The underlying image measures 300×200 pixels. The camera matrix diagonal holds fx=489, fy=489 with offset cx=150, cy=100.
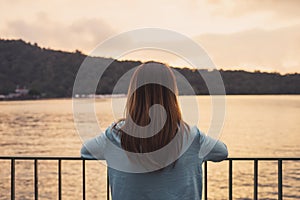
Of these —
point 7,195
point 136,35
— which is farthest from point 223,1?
point 136,35

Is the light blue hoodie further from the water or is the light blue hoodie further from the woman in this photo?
the water

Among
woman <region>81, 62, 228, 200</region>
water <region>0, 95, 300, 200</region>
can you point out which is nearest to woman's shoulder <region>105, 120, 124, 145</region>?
woman <region>81, 62, 228, 200</region>

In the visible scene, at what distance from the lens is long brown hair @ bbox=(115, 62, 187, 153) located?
1795mm

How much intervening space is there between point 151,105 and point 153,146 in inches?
5.9

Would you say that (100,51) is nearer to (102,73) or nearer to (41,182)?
(102,73)

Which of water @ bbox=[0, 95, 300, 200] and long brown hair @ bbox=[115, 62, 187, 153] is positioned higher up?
long brown hair @ bbox=[115, 62, 187, 153]

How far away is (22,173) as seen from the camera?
Result: 35250 millimetres

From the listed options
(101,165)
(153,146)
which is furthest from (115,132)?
(101,165)

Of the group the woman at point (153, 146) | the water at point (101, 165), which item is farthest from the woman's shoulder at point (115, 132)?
the water at point (101, 165)

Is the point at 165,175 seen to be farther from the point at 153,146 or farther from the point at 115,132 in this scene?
the point at 115,132

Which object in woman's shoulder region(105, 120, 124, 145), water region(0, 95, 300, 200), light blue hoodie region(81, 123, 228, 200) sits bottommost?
water region(0, 95, 300, 200)

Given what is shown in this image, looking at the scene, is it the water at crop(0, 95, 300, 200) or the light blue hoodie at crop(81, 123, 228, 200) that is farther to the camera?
the water at crop(0, 95, 300, 200)

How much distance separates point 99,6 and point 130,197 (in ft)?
138

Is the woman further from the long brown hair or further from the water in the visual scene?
the water
